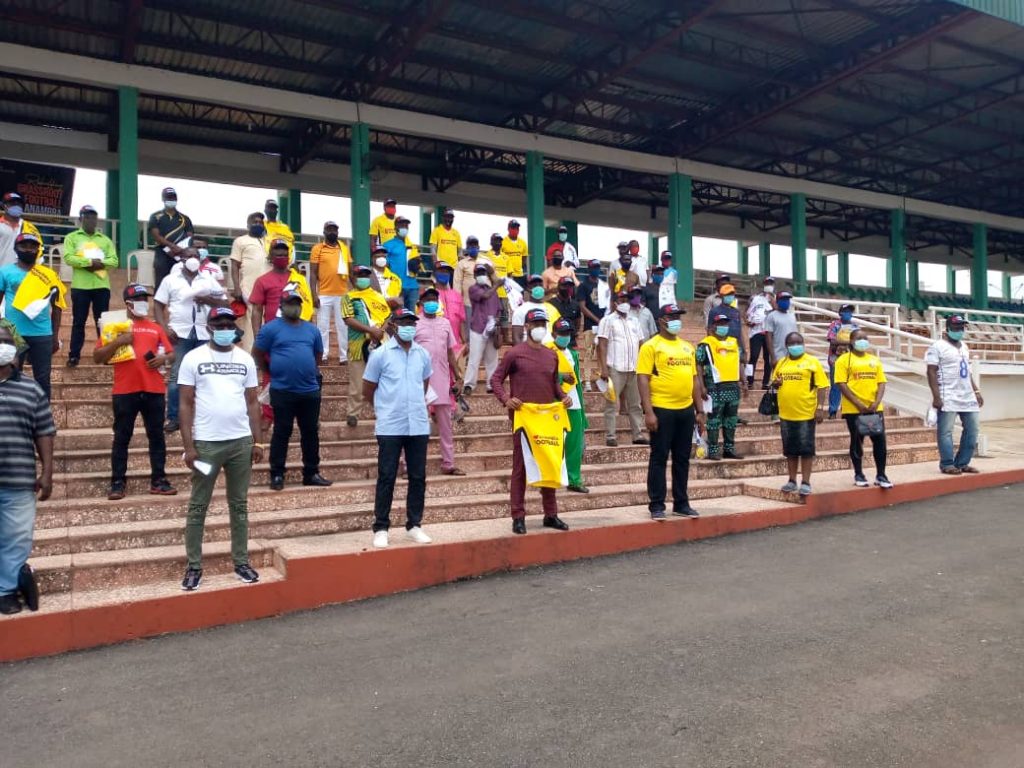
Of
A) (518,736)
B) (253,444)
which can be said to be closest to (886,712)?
(518,736)

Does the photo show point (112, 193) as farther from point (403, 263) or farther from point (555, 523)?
point (555, 523)

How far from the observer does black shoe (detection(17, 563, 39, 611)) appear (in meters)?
4.56

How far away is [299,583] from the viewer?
5191mm

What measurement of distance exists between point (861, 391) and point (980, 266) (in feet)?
89.7

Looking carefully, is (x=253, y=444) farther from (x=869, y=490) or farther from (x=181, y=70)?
(x=181, y=70)

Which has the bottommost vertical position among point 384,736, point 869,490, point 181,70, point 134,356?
point 384,736

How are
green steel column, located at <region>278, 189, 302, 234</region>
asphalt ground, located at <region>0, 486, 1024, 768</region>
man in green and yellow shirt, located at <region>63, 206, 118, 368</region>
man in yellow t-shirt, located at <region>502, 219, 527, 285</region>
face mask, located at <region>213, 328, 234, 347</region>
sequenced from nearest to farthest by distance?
asphalt ground, located at <region>0, 486, 1024, 768</region> < face mask, located at <region>213, 328, 234, 347</region> < man in green and yellow shirt, located at <region>63, 206, 118, 368</region> < man in yellow t-shirt, located at <region>502, 219, 527, 285</region> < green steel column, located at <region>278, 189, 302, 234</region>

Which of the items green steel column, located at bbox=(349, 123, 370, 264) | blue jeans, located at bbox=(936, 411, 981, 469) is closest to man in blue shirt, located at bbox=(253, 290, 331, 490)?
blue jeans, located at bbox=(936, 411, 981, 469)

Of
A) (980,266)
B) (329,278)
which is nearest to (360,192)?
(329,278)

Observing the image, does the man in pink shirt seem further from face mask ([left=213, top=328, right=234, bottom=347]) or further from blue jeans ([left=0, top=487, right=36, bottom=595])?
blue jeans ([left=0, top=487, right=36, bottom=595])

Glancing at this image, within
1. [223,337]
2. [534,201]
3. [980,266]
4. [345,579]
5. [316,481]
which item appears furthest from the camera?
[980,266]

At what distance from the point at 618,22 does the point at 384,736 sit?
15765 mm

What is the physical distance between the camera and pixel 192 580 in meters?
4.99

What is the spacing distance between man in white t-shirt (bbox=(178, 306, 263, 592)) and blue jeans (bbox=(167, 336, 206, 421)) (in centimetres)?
199
